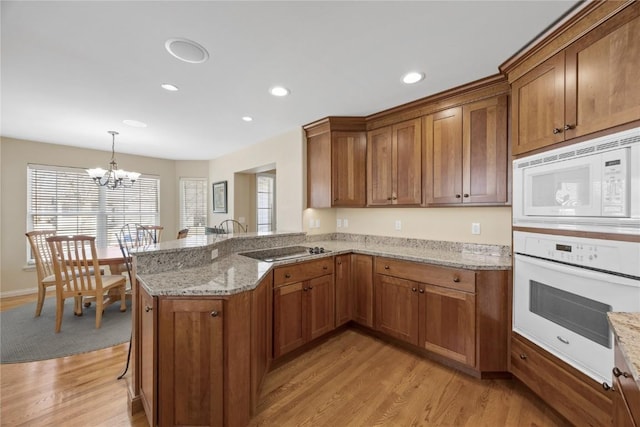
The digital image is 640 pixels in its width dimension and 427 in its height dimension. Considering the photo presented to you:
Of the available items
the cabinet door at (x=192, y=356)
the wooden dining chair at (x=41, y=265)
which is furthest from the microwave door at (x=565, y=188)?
the wooden dining chair at (x=41, y=265)

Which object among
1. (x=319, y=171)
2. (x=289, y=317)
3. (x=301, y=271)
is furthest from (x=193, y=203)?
(x=289, y=317)

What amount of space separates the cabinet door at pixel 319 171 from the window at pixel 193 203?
3.36 meters

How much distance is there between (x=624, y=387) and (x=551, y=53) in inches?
72.0

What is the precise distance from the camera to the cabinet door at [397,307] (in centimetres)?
240

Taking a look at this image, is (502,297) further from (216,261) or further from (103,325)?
(103,325)

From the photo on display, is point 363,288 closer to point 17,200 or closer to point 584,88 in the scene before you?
point 584,88

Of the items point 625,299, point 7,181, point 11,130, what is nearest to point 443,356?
point 625,299

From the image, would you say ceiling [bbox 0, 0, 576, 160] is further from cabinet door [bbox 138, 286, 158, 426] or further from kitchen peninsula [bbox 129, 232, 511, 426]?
cabinet door [bbox 138, 286, 158, 426]

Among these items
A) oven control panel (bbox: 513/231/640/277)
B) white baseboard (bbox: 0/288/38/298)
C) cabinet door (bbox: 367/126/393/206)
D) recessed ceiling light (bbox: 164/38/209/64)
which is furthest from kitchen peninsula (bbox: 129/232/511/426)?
white baseboard (bbox: 0/288/38/298)

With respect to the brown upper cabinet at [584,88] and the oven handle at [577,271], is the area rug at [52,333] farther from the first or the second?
the brown upper cabinet at [584,88]

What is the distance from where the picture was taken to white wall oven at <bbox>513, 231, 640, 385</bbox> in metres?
1.28

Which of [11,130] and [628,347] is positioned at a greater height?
[11,130]

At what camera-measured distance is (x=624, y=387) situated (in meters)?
0.80

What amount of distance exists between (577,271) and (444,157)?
1392mm
